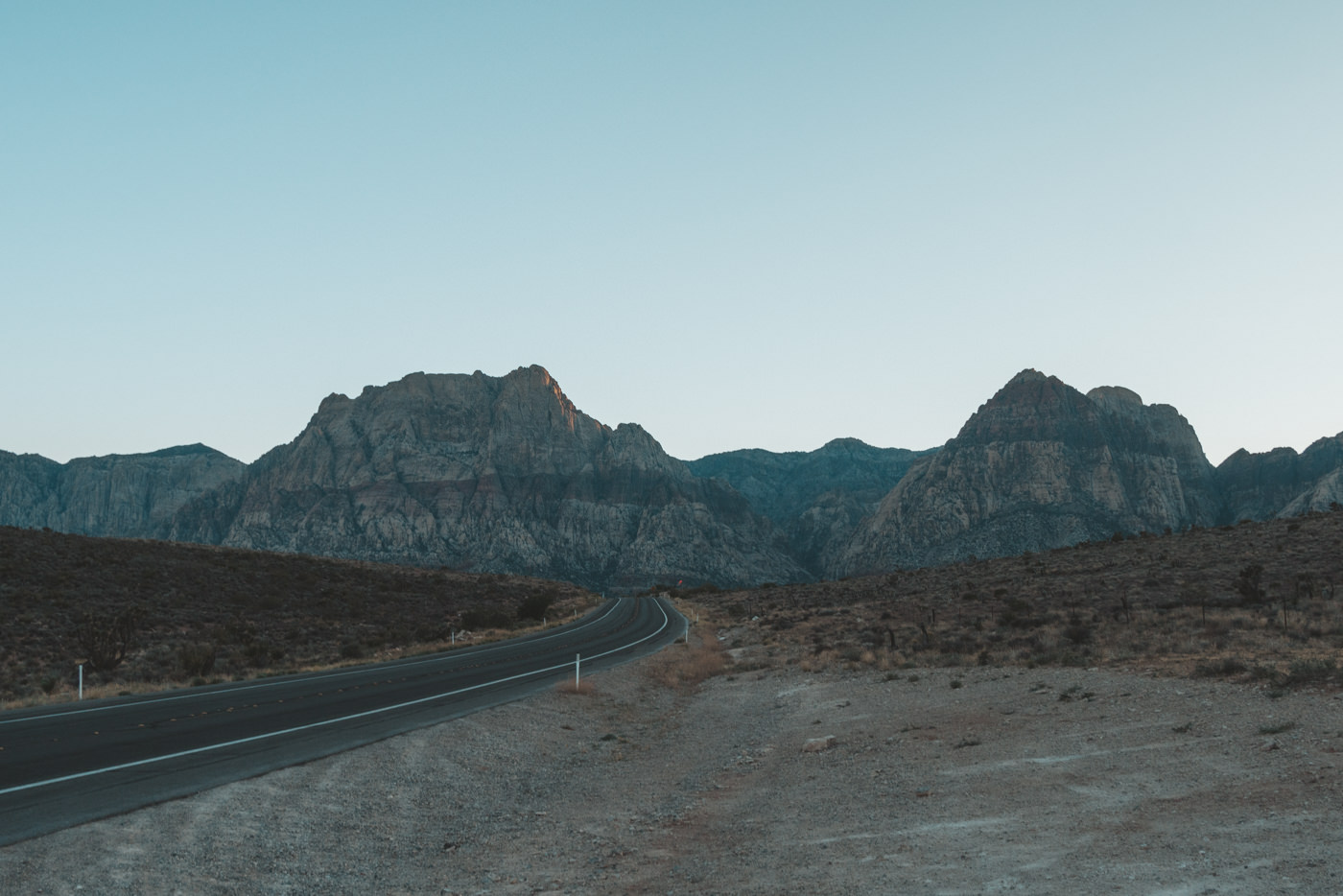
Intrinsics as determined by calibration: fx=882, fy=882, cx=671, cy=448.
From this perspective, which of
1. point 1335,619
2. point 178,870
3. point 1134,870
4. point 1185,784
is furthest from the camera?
point 1335,619

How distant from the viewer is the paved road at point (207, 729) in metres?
11.0

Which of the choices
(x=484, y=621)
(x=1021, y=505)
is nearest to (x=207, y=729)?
(x=484, y=621)

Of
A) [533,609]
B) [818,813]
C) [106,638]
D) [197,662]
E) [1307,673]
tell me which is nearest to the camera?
[818,813]

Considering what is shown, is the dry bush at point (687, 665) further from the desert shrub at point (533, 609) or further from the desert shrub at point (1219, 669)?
the desert shrub at point (533, 609)

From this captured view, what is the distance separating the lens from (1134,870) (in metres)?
7.29

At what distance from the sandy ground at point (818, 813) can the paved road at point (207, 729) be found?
909 mm

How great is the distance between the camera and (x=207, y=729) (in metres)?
16.4

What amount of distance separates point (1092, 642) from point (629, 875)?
752 inches

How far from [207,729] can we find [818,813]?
1194 cm

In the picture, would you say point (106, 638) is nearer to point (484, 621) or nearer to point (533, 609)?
point (484, 621)

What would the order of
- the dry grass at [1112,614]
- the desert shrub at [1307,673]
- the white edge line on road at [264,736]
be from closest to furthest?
the white edge line on road at [264,736]
the desert shrub at [1307,673]
the dry grass at [1112,614]

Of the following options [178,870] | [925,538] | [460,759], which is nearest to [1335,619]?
[460,759]

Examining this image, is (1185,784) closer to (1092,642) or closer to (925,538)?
(1092,642)

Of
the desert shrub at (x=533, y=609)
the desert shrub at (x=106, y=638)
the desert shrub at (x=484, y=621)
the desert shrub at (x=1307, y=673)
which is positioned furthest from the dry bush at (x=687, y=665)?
the desert shrub at (x=533, y=609)
